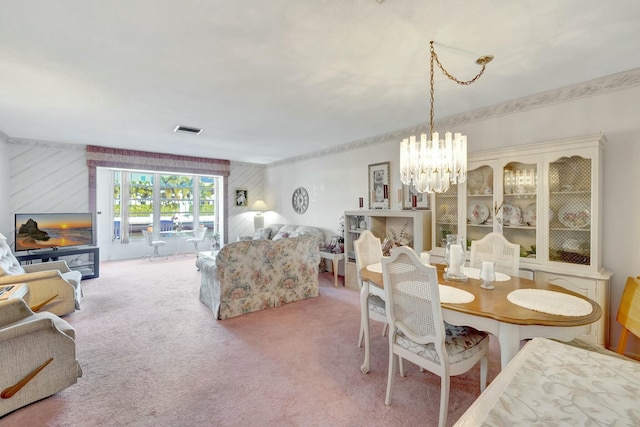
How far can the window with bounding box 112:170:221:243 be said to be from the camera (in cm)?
678

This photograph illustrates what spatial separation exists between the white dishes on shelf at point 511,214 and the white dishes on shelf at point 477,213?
0.19m

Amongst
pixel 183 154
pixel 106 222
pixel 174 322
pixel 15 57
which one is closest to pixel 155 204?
pixel 106 222

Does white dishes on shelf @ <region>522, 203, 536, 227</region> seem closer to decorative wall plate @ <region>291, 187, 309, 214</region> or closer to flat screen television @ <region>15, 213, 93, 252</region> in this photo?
decorative wall plate @ <region>291, 187, 309, 214</region>

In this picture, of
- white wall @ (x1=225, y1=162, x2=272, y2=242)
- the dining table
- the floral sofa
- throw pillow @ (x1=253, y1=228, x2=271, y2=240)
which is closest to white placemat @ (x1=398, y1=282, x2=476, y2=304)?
the dining table

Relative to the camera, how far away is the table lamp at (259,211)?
7.13 metres

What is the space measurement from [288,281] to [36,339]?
2392 millimetres

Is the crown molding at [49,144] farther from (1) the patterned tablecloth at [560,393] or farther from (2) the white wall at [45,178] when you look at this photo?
(1) the patterned tablecloth at [560,393]

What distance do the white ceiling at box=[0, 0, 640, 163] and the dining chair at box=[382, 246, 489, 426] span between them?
1.47 m

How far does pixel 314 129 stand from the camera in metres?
4.23

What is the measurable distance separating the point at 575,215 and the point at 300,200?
470 cm

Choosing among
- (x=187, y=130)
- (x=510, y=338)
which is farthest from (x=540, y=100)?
(x=187, y=130)

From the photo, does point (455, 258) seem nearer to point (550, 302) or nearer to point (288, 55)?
point (550, 302)

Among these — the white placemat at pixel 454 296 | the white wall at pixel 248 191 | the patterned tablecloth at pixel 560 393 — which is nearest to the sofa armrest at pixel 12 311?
the patterned tablecloth at pixel 560 393

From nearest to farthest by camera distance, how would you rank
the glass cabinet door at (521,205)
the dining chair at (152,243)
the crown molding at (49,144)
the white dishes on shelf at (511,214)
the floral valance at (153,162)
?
the glass cabinet door at (521,205) < the white dishes on shelf at (511,214) < the crown molding at (49,144) < the floral valance at (153,162) < the dining chair at (152,243)
